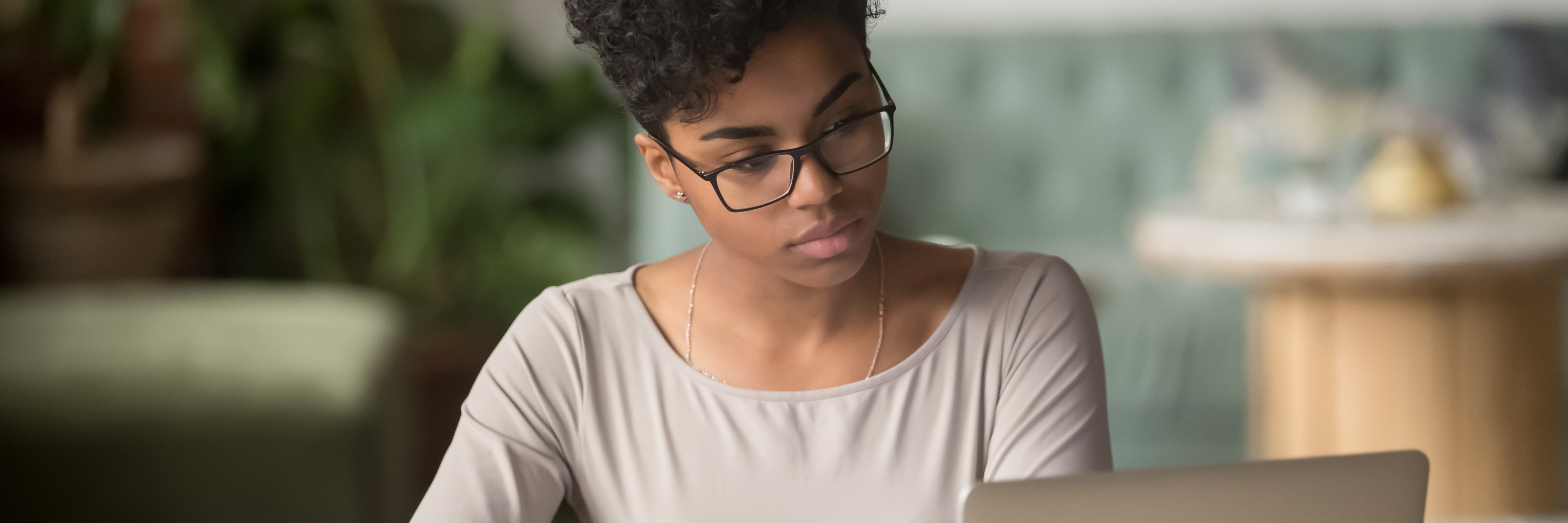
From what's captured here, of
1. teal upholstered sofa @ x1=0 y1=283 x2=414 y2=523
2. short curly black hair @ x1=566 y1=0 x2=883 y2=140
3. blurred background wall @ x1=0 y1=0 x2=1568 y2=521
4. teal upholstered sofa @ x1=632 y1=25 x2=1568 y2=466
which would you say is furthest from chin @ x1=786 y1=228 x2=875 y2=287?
teal upholstered sofa @ x1=632 y1=25 x2=1568 y2=466

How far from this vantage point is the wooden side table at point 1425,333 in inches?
82.4

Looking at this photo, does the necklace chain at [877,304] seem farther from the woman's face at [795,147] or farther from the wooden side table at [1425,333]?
the wooden side table at [1425,333]

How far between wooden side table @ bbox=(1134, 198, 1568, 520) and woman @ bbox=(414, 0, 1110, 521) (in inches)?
57.7

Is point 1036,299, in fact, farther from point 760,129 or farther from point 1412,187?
point 1412,187

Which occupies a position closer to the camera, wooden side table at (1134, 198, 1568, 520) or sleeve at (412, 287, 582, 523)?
sleeve at (412, 287, 582, 523)

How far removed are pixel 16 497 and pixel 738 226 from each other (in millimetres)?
1646

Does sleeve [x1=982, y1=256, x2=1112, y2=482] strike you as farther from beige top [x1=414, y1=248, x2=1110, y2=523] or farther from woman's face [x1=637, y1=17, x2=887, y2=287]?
woman's face [x1=637, y1=17, x2=887, y2=287]

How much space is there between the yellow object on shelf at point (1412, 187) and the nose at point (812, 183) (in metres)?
1.88

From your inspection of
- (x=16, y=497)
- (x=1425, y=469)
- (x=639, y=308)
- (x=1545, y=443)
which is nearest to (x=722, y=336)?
(x=639, y=308)

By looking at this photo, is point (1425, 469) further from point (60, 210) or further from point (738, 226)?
point (60, 210)

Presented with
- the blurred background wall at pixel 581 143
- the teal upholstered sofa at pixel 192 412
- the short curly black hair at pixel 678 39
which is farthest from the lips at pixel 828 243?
the blurred background wall at pixel 581 143

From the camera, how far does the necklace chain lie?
2.78ft

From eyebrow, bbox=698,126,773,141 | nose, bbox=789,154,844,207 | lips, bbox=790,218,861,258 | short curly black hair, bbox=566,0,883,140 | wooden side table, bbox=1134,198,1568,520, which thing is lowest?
wooden side table, bbox=1134,198,1568,520

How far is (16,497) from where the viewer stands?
1867 mm
